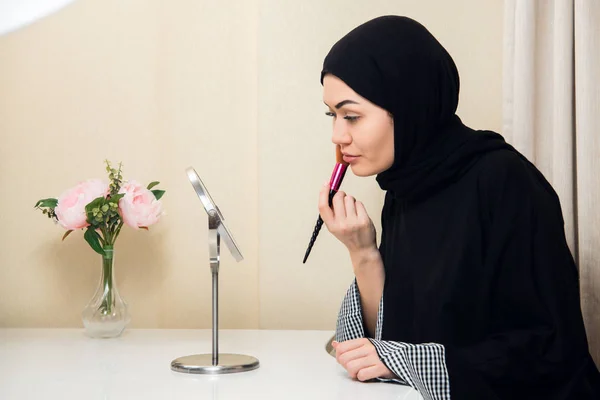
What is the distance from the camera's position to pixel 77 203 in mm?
1677

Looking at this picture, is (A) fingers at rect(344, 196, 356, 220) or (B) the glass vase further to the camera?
(B) the glass vase

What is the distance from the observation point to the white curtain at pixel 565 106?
1340 mm

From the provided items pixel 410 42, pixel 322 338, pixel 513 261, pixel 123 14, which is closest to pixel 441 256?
pixel 513 261

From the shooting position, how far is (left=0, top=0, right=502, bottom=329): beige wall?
186cm

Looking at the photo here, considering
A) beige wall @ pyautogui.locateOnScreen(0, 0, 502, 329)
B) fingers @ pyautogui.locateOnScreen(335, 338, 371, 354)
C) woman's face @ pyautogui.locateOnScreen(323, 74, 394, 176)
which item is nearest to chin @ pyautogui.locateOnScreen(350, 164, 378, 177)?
woman's face @ pyautogui.locateOnScreen(323, 74, 394, 176)

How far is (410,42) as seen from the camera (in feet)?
4.31

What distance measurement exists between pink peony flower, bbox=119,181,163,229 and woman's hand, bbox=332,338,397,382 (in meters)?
0.62

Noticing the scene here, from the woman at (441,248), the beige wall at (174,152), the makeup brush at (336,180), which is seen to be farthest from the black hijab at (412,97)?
the beige wall at (174,152)

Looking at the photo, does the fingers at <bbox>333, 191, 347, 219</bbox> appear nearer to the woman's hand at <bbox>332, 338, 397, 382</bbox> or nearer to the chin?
the chin

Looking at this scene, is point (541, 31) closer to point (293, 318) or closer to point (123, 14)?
point (293, 318)

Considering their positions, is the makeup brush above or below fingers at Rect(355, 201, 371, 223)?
above

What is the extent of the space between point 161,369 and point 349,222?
41 cm

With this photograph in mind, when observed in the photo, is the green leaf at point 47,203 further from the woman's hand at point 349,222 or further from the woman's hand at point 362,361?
the woman's hand at point 362,361

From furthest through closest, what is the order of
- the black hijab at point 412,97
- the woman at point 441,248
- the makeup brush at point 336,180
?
the makeup brush at point 336,180
the black hijab at point 412,97
the woman at point 441,248
